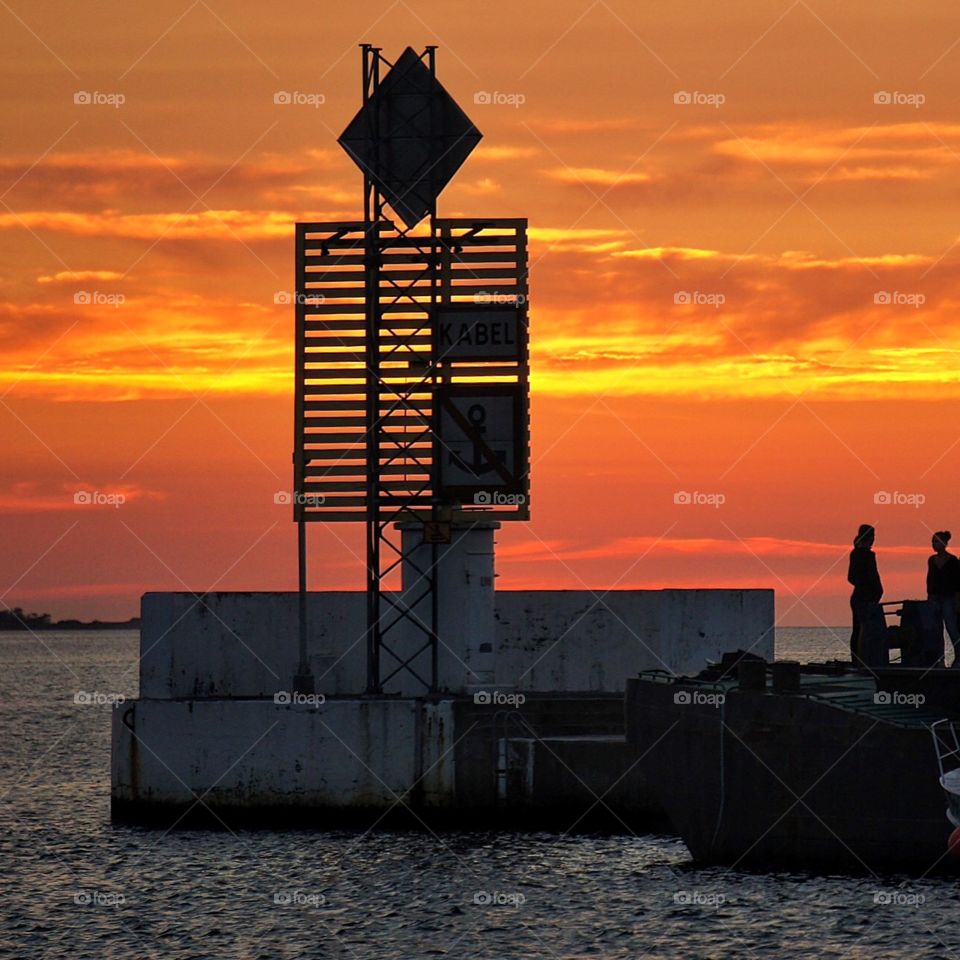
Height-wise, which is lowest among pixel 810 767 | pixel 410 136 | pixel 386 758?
pixel 386 758

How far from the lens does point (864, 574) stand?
124 ft

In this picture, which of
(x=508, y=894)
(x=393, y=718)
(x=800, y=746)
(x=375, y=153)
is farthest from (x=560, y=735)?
(x=375, y=153)

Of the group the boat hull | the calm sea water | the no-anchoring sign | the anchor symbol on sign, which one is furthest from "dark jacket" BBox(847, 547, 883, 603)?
the anchor symbol on sign

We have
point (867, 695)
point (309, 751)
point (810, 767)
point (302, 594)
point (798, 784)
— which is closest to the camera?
point (810, 767)

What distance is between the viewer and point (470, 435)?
1896 inches

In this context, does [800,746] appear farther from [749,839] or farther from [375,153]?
[375,153]

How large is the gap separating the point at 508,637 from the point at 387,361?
957 cm

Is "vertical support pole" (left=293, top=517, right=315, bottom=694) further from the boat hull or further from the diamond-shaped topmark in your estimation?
the boat hull

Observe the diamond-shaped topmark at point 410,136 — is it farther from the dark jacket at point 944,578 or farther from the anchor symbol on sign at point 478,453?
the dark jacket at point 944,578

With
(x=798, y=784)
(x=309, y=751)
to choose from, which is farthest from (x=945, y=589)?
(x=309, y=751)

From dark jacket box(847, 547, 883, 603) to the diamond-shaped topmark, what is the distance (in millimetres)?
15938

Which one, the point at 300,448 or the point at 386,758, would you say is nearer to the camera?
the point at 386,758

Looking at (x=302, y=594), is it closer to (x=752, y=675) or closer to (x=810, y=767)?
(x=752, y=675)

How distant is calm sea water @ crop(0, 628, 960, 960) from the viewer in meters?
35.2
